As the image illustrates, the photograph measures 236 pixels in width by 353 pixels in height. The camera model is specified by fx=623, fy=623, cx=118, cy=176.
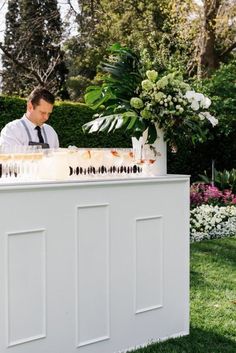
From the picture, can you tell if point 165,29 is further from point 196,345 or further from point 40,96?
point 196,345

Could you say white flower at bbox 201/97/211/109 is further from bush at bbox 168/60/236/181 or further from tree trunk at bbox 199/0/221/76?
tree trunk at bbox 199/0/221/76

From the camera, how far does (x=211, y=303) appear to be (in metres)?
5.21

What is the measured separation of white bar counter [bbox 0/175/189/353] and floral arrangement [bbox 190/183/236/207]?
18.2 feet

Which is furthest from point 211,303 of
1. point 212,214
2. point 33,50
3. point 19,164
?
point 33,50

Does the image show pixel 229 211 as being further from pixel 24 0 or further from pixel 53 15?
pixel 24 0

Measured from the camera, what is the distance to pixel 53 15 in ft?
55.1

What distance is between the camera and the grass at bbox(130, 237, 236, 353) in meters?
4.10

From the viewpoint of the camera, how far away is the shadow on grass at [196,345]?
13.1ft

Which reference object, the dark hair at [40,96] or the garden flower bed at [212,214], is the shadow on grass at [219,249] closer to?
the garden flower bed at [212,214]

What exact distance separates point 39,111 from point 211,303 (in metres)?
2.13

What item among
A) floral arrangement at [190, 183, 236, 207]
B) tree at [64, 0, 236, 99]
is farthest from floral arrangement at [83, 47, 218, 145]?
tree at [64, 0, 236, 99]

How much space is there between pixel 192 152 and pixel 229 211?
4.04 m

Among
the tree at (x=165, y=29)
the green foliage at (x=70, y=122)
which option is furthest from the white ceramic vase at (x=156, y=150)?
the tree at (x=165, y=29)

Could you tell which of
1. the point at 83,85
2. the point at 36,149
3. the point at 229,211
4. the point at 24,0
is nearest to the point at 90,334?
the point at 36,149
